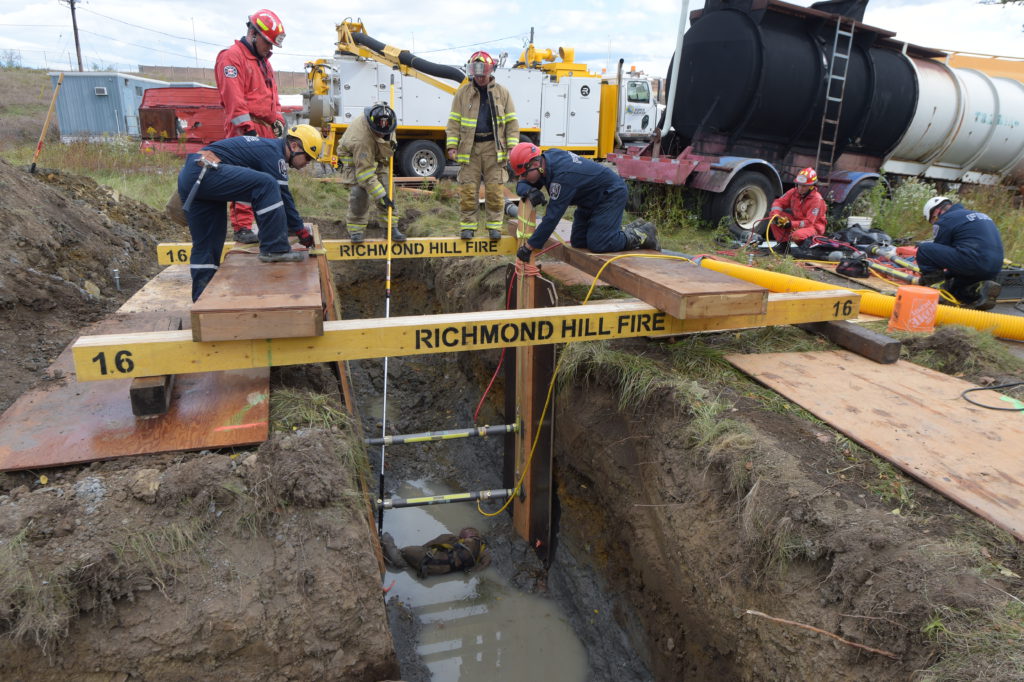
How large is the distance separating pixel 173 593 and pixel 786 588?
2455 mm

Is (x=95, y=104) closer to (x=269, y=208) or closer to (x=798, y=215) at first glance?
(x=269, y=208)

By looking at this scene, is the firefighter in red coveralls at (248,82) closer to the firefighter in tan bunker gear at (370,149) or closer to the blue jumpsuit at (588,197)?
A: the firefighter in tan bunker gear at (370,149)

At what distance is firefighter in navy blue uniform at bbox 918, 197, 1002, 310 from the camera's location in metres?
5.66

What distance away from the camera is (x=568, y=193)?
462 cm

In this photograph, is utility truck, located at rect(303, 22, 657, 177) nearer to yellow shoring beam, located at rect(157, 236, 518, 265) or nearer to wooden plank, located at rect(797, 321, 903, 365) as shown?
yellow shoring beam, located at rect(157, 236, 518, 265)

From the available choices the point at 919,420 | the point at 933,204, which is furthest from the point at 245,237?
the point at 933,204

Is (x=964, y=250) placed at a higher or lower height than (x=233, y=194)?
lower

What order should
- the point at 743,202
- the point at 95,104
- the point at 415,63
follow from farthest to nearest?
1. the point at 95,104
2. the point at 415,63
3. the point at 743,202

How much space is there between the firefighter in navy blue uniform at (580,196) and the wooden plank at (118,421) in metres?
2.22

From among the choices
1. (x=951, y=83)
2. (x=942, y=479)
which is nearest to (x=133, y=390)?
(x=942, y=479)

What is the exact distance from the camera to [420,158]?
1345 centimetres

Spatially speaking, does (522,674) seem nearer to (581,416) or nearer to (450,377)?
(581,416)

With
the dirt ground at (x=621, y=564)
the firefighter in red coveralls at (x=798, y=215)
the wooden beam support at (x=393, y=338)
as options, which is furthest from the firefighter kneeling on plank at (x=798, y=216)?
the dirt ground at (x=621, y=564)

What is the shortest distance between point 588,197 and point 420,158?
944 centimetres
